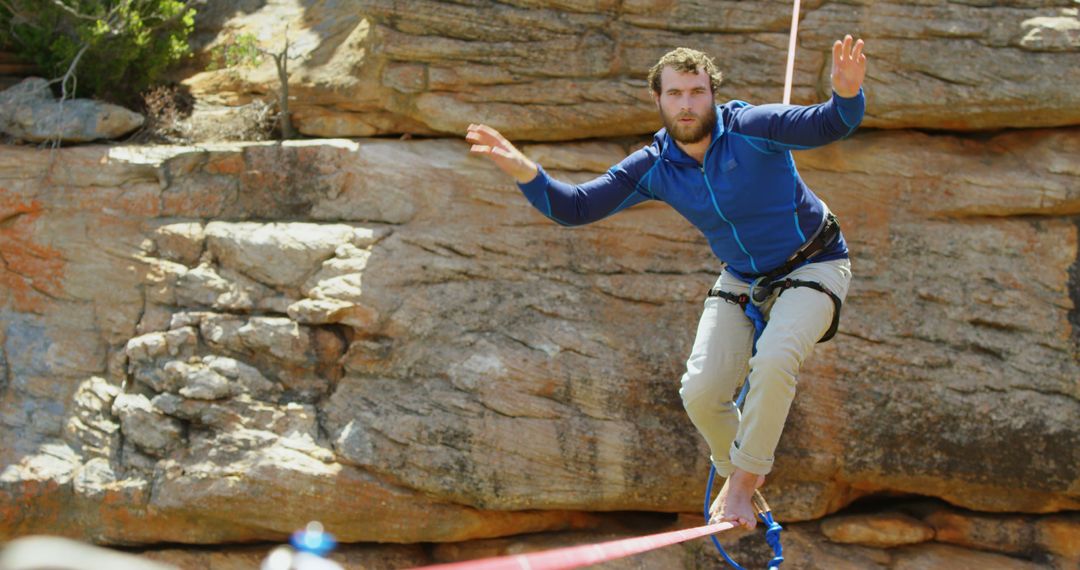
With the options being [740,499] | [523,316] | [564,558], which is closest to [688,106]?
[740,499]

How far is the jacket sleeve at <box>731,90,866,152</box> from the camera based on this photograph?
197 inches

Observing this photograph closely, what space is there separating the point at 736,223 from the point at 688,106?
2.03ft

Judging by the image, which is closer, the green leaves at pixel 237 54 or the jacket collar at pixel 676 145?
the jacket collar at pixel 676 145

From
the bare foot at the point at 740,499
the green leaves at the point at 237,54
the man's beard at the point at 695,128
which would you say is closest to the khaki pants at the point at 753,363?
the bare foot at the point at 740,499

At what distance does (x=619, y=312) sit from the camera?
8.41 metres

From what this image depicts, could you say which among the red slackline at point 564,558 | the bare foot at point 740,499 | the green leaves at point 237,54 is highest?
the green leaves at point 237,54

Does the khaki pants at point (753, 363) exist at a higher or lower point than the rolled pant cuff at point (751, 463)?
higher

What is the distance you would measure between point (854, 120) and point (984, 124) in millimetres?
4135

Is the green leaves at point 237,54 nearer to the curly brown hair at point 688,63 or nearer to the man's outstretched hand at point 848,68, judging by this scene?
the curly brown hair at point 688,63

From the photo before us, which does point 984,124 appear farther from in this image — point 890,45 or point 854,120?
point 854,120

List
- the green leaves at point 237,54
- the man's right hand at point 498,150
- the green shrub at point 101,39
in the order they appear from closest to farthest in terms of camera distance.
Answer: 1. the man's right hand at point 498,150
2. the green leaves at point 237,54
3. the green shrub at point 101,39

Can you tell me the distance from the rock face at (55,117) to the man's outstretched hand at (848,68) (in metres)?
6.22

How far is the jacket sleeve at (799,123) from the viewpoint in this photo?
4992 mm

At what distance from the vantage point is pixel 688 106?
554cm
